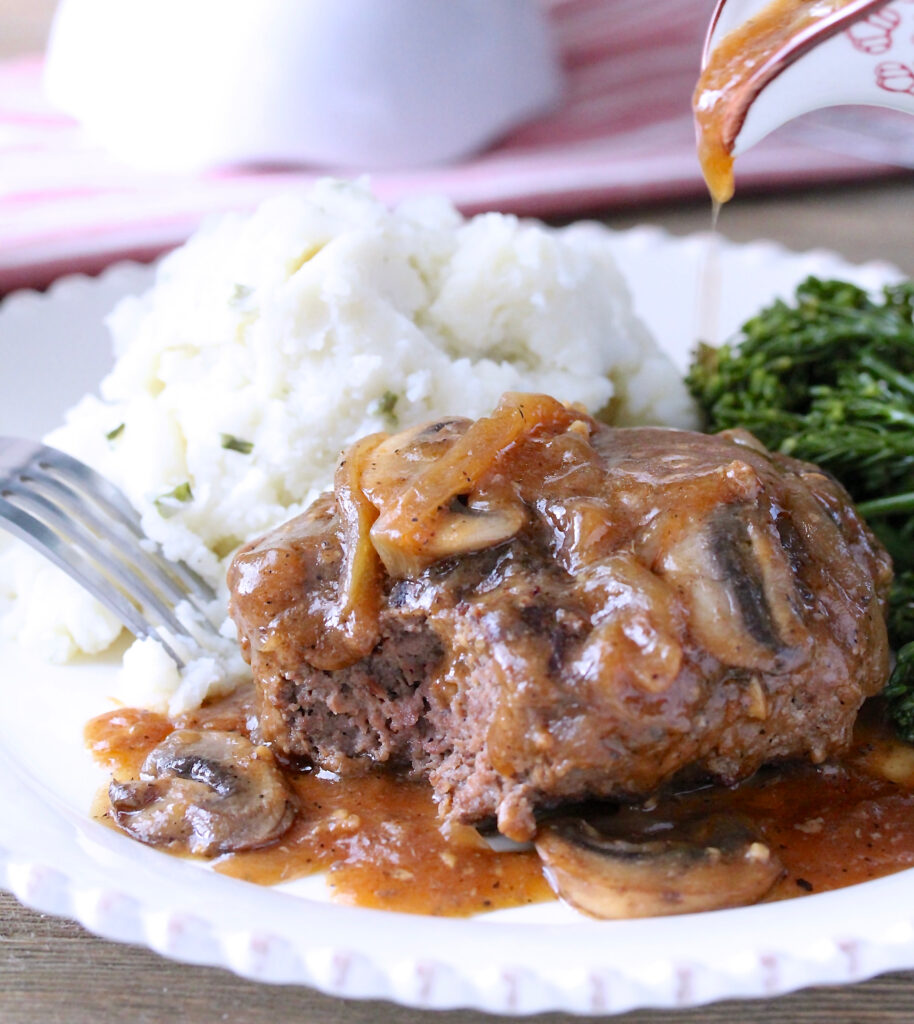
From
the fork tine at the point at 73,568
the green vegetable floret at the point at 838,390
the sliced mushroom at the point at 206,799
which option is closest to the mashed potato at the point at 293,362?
the fork tine at the point at 73,568

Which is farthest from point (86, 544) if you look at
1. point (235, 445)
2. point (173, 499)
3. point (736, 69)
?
point (736, 69)

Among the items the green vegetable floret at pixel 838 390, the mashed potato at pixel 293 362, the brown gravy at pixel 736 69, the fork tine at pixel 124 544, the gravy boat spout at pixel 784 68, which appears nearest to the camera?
the gravy boat spout at pixel 784 68

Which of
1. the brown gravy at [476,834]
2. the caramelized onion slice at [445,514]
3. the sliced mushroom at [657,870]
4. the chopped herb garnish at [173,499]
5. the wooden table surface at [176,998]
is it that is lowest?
the wooden table surface at [176,998]

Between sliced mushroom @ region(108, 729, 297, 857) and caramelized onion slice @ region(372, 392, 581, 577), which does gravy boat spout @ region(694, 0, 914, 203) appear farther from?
sliced mushroom @ region(108, 729, 297, 857)

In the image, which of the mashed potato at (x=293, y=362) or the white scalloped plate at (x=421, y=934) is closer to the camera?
the white scalloped plate at (x=421, y=934)

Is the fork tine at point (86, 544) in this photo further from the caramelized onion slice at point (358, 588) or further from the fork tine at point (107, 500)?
the caramelized onion slice at point (358, 588)

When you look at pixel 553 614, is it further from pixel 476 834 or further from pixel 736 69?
pixel 736 69

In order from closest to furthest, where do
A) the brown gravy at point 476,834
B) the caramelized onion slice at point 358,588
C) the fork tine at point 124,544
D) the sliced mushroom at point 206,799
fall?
1. the brown gravy at point 476,834
2. the sliced mushroom at point 206,799
3. the caramelized onion slice at point 358,588
4. the fork tine at point 124,544

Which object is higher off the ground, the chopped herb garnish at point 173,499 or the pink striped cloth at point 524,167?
the pink striped cloth at point 524,167
